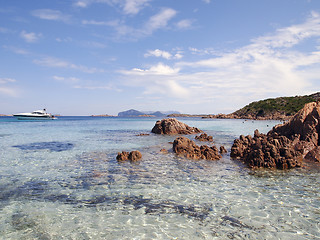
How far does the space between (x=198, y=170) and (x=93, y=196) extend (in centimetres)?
698

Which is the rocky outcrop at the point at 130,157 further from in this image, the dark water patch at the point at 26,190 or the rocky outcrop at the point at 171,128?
the rocky outcrop at the point at 171,128

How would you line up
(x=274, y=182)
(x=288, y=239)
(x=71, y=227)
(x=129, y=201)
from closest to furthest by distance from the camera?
(x=288, y=239) < (x=71, y=227) < (x=129, y=201) < (x=274, y=182)

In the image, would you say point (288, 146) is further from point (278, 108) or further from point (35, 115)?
point (278, 108)

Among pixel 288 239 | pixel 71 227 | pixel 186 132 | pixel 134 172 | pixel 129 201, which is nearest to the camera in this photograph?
pixel 288 239

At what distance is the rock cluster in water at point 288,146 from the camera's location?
567 inches

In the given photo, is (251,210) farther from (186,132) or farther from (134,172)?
(186,132)

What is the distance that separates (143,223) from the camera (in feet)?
22.9

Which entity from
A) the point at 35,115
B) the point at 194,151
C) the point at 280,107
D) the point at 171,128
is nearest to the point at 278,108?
the point at 280,107

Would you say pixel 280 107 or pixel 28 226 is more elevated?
pixel 280 107

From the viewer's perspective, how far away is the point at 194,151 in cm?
1855

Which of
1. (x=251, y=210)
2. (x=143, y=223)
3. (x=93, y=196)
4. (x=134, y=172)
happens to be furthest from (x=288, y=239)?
(x=134, y=172)

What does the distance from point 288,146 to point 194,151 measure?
735cm

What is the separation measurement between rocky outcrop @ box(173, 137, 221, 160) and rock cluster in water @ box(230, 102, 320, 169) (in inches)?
72.1

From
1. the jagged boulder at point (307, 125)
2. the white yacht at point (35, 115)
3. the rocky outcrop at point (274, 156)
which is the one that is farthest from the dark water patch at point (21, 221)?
the white yacht at point (35, 115)
